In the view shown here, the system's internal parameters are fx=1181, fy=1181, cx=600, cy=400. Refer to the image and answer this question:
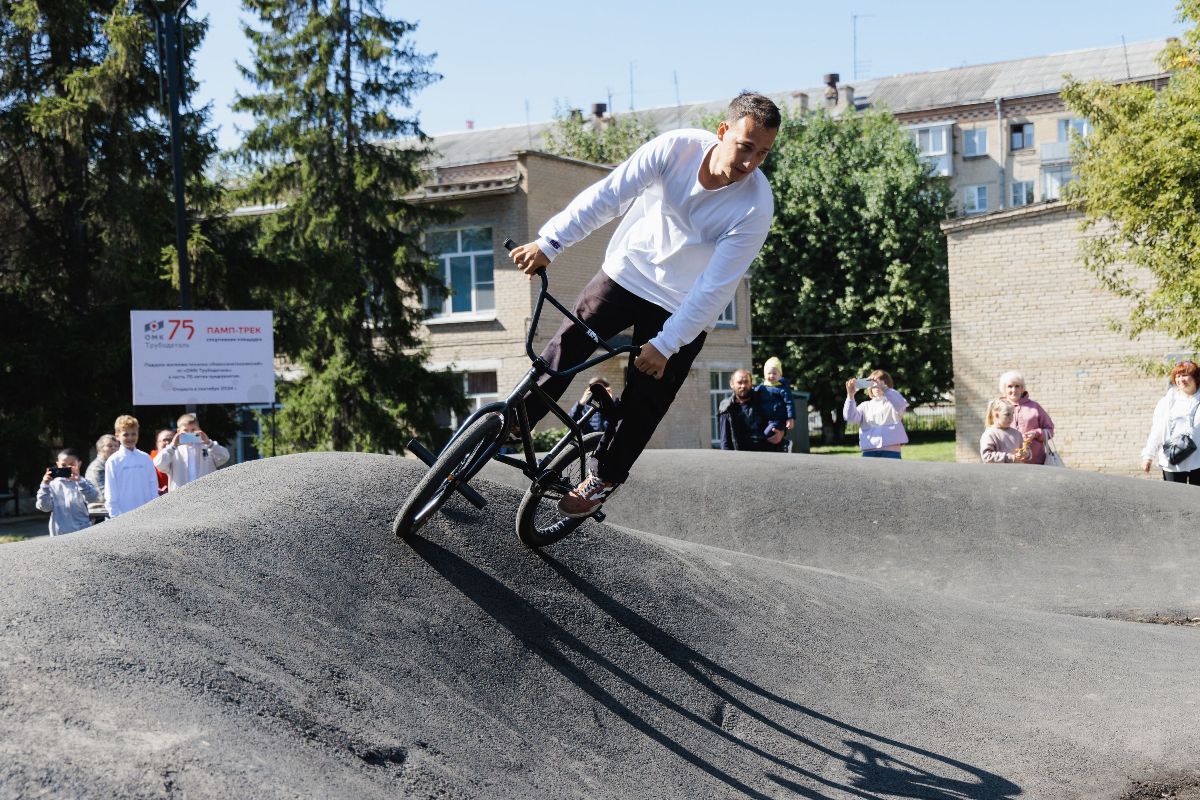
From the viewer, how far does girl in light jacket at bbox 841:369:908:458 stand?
12039 mm

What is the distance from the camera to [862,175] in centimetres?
4372

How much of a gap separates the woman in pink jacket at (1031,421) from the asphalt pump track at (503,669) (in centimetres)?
347

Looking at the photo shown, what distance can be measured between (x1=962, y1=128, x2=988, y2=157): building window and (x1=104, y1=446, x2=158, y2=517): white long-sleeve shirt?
65.1 meters

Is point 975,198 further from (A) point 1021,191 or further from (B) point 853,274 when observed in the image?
(B) point 853,274

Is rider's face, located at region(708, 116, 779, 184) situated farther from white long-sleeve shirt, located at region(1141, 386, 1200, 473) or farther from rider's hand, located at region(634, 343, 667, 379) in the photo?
white long-sleeve shirt, located at region(1141, 386, 1200, 473)

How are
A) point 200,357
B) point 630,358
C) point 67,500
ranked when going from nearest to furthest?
point 630,358
point 67,500
point 200,357

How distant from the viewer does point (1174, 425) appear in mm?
10922

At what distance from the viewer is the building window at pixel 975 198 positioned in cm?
6869

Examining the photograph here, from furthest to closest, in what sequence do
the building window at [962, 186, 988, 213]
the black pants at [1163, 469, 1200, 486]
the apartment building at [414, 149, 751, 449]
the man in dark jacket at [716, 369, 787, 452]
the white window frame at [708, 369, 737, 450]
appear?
the building window at [962, 186, 988, 213] < the white window frame at [708, 369, 737, 450] < the apartment building at [414, 149, 751, 449] < the man in dark jacket at [716, 369, 787, 452] < the black pants at [1163, 469, 1200, 486]

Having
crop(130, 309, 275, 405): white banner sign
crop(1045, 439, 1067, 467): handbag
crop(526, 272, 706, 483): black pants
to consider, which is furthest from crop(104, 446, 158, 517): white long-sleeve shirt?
crop(1045, 439, 1067, 467): handbag

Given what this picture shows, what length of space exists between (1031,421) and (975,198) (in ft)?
200

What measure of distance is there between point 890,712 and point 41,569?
13.0 ft

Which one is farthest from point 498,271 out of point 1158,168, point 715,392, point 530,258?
point 530,258

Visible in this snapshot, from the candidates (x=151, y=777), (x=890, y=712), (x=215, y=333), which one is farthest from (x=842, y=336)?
(x=151, y=777)
